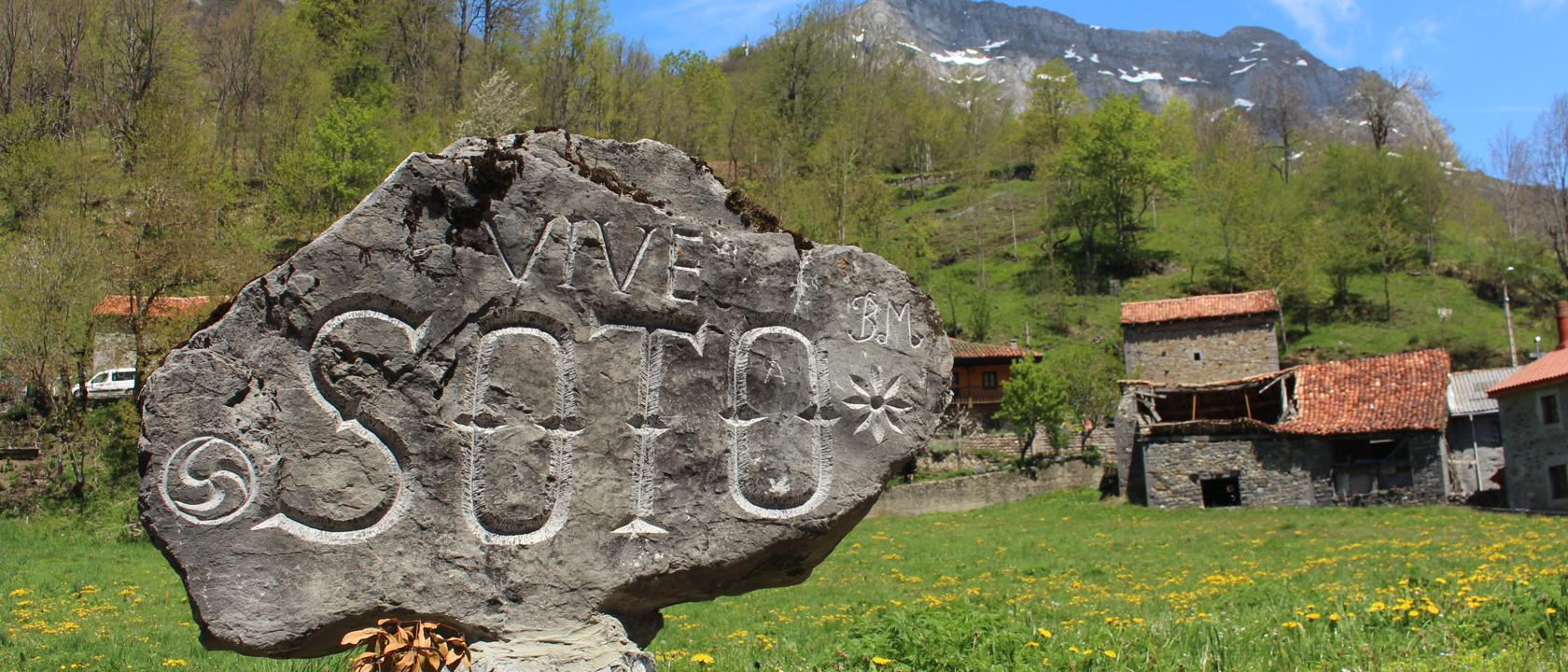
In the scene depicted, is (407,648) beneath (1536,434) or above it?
beneath

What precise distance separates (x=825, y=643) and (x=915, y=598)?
4687 mm

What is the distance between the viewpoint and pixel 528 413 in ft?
19.2

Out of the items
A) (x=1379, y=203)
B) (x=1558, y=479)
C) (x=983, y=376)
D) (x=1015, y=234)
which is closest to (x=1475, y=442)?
(x=1558, y=479)

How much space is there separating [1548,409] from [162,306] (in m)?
34.5

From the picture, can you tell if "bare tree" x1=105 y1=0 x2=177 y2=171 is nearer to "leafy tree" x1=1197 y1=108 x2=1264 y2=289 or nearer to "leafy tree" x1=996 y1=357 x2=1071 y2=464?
"leafy tree" x1=996 y1=357 x2=1071 y2=464

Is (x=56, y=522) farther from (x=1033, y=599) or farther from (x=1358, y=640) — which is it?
(x=1358, y=640)

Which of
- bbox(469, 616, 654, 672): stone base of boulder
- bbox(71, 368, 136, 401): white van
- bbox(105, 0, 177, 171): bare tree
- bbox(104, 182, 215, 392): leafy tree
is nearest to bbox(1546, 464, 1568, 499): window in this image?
bbox(469, 616, 654, 672): stone base of boulder

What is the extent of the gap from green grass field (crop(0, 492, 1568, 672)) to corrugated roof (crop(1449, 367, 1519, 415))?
12989mm

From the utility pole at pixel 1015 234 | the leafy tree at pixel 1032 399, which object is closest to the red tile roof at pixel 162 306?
the leafy tree at pixel 1032 399

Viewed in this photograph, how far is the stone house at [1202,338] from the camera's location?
47625mm

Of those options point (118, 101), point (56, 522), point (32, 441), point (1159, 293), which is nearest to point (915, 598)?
point (56, 522)

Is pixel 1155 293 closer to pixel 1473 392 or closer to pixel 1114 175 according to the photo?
pixel 1114 175

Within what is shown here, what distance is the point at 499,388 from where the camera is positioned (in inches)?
229

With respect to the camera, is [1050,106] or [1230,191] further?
[1050,106]
